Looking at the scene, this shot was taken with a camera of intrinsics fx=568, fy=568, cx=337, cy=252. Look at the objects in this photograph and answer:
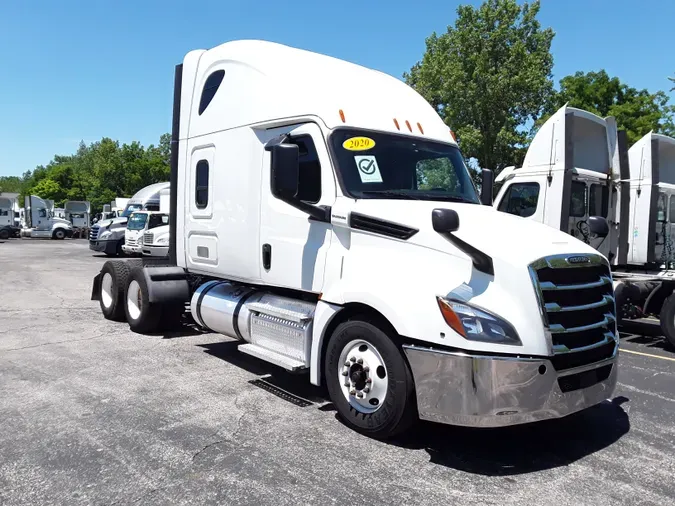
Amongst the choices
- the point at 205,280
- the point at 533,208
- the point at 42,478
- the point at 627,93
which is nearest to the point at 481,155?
the point at 627,93

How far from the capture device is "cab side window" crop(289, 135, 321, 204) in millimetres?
5219

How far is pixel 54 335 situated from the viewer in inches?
329

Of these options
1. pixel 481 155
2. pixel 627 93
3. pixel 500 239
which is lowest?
pixel 500 239

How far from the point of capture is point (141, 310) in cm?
824

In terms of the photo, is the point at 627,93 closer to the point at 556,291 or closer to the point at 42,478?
the point at 556,291

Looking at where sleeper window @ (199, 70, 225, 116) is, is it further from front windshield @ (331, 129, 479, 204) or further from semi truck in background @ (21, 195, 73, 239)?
semi truck in background @ (21, 195, 73, 239)

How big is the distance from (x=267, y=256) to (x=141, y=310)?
128 inches

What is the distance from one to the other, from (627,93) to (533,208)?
83.9 ft

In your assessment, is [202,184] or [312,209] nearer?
[312,209]

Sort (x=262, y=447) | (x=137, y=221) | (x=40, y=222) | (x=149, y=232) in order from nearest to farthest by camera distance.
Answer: (x=262, y=447) < (x=149, y=232) < (x=137, y=221) < (x=40, y=222)

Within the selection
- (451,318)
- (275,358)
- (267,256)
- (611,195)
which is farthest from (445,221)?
(611,195)

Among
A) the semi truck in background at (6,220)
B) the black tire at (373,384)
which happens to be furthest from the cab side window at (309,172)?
the semi truck in background at (6,220)

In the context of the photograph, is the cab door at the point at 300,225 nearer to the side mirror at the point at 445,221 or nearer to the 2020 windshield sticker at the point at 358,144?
the 2020 windshield sticker at the point at 358,144

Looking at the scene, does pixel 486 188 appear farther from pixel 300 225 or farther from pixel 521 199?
pixel 521 199
